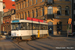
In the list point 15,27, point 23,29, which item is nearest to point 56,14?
point 23,29

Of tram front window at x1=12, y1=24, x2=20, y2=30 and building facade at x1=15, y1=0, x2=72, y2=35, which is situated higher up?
building facade at x1=15, y1=0, x2=72, y2=35

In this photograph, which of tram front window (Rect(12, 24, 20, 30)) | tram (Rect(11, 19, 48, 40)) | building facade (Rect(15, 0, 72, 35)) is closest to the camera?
tram (Rect(11, 19, 48, 40))

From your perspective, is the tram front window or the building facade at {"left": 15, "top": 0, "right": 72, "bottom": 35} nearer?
the tram front window

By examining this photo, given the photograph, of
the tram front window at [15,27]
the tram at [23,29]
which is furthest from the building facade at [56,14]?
the tram front window at [15,27]

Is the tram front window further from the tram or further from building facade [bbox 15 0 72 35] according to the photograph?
building facade [bbox 15 0 72 35]

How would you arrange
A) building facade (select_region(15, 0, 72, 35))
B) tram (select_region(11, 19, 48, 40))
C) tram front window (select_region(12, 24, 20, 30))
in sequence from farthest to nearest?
building facade (select_region(15, 0, 72, 35)) < tram front window (select_region(12, 24, 20, 30)) < tram (select_region(11, 19, 48, 40))

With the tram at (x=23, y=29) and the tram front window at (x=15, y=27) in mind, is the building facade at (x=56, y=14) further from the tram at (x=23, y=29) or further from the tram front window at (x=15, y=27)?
the tram front window at (x=15, y=27)

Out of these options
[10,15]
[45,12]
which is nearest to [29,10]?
[45,12]

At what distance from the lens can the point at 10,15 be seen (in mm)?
57531

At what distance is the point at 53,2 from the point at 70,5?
15.4ft

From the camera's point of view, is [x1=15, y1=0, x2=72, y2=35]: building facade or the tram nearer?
the tram

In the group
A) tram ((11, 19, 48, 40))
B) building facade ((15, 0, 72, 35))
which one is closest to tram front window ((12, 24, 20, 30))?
tram ((11, 19, 48, 40))

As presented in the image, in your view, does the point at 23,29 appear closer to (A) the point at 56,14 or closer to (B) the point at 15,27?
(B) the point at 15,27

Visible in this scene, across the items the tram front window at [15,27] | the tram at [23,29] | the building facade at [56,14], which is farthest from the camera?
the building facade at [56,14]
